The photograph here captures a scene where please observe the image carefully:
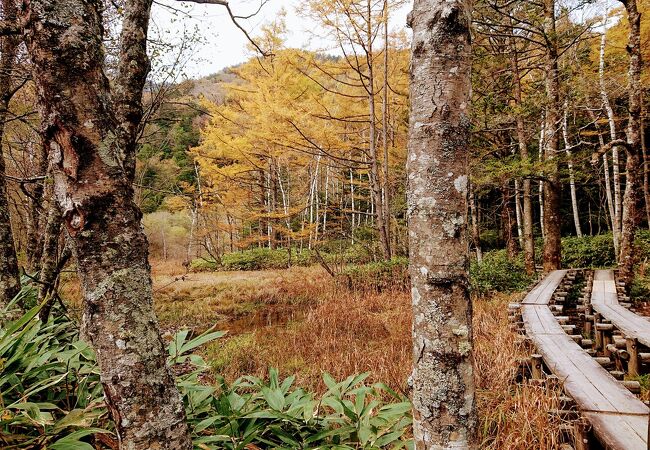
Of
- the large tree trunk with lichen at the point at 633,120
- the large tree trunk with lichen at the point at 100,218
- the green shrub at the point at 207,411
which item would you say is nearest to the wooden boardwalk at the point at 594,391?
the green shrub at the point at 207,411

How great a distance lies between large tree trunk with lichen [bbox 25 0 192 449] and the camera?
835 millimetres

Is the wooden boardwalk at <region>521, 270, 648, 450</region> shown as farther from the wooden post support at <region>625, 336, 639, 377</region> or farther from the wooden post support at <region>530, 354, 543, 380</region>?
the wooden post support at <region>625, 336, 639, 377</region>

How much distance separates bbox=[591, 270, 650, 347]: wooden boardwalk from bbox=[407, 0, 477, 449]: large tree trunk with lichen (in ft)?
12.0

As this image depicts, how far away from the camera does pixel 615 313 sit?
441 centimetres

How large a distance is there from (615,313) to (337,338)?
359cm

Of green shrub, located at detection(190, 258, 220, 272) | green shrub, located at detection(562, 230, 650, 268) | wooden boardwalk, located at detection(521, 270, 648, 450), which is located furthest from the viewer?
green shrub, located at detection(190, 258, 220, 272)

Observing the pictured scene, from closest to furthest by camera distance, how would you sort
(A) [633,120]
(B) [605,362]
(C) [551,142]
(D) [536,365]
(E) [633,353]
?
1. (B) [605,362]
2. (D) [536,365]
3. (E) [633,353]
4. (A) [633,120]
5. (C) [551,142]

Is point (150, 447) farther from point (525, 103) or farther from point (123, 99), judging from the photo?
point (525, 103)

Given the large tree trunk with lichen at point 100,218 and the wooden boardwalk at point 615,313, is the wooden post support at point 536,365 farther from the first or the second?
the large tree trunk with lichen at point 100,218

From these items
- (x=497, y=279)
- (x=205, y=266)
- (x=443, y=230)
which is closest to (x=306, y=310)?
(x=497, y=279)

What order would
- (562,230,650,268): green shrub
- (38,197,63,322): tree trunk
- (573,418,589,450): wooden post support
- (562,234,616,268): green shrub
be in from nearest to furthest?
1. (573,418,589,450): wooden post support
2. (38,197,63,322): tree trunk
3. (562,230,650,268): green shrub
4. (562,234,616,268): green shrub

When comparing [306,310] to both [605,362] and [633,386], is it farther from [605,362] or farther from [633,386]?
[633,386]

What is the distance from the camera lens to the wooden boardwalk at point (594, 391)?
1.92 metres

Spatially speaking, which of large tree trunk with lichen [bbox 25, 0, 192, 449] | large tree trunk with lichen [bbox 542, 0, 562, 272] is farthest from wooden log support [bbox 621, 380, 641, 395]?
large tree trunk with lichen [bbox 542, 0, 562, 272]
